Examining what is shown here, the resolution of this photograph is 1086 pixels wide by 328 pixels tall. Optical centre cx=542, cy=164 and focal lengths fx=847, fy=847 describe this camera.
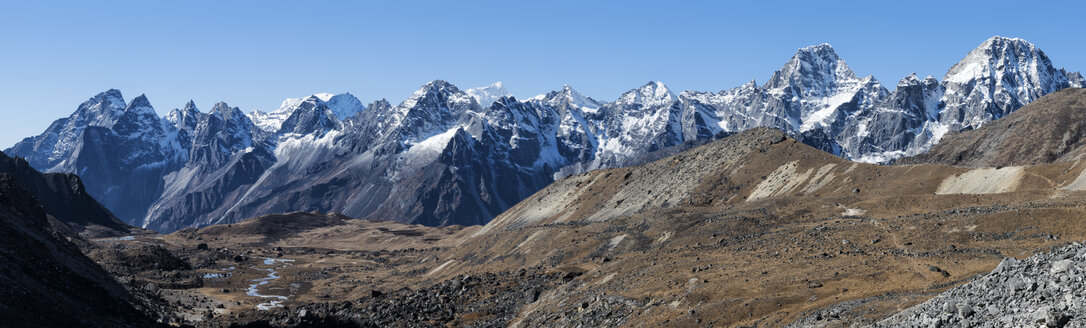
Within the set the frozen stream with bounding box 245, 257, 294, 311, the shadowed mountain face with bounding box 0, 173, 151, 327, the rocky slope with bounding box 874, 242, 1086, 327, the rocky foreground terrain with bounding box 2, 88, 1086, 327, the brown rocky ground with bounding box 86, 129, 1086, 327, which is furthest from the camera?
the frozen stream with bounding box 245, 257, 294, 311

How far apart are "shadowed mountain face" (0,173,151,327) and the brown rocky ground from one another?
10569mm

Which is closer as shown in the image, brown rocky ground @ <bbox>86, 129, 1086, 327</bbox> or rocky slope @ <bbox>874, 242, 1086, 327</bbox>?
rocky slope @ <bbox>874, 242, 1086, 327</bbox>

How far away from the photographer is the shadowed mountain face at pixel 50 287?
167ft

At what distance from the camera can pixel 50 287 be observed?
58.5 m

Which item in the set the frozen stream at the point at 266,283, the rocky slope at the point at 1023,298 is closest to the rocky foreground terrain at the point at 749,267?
the rocky slope at the point at 1023,298

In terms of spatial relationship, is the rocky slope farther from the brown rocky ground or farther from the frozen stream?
the frozen stream

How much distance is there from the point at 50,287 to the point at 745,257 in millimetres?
52910

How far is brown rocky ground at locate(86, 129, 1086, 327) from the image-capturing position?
5372 centimetres

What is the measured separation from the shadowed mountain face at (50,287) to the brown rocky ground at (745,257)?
34.7 ft

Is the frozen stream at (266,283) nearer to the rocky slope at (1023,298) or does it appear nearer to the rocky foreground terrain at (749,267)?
the rocky foreground terrain at (749,267)

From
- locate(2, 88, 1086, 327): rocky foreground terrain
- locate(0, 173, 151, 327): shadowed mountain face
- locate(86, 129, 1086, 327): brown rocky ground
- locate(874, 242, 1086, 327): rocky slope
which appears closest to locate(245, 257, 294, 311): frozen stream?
locate(2, 88, 1086, 327): rocky foreground terrain

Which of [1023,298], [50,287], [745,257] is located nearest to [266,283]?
[50,287]

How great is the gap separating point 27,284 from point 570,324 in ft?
119

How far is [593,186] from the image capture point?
16975cm
